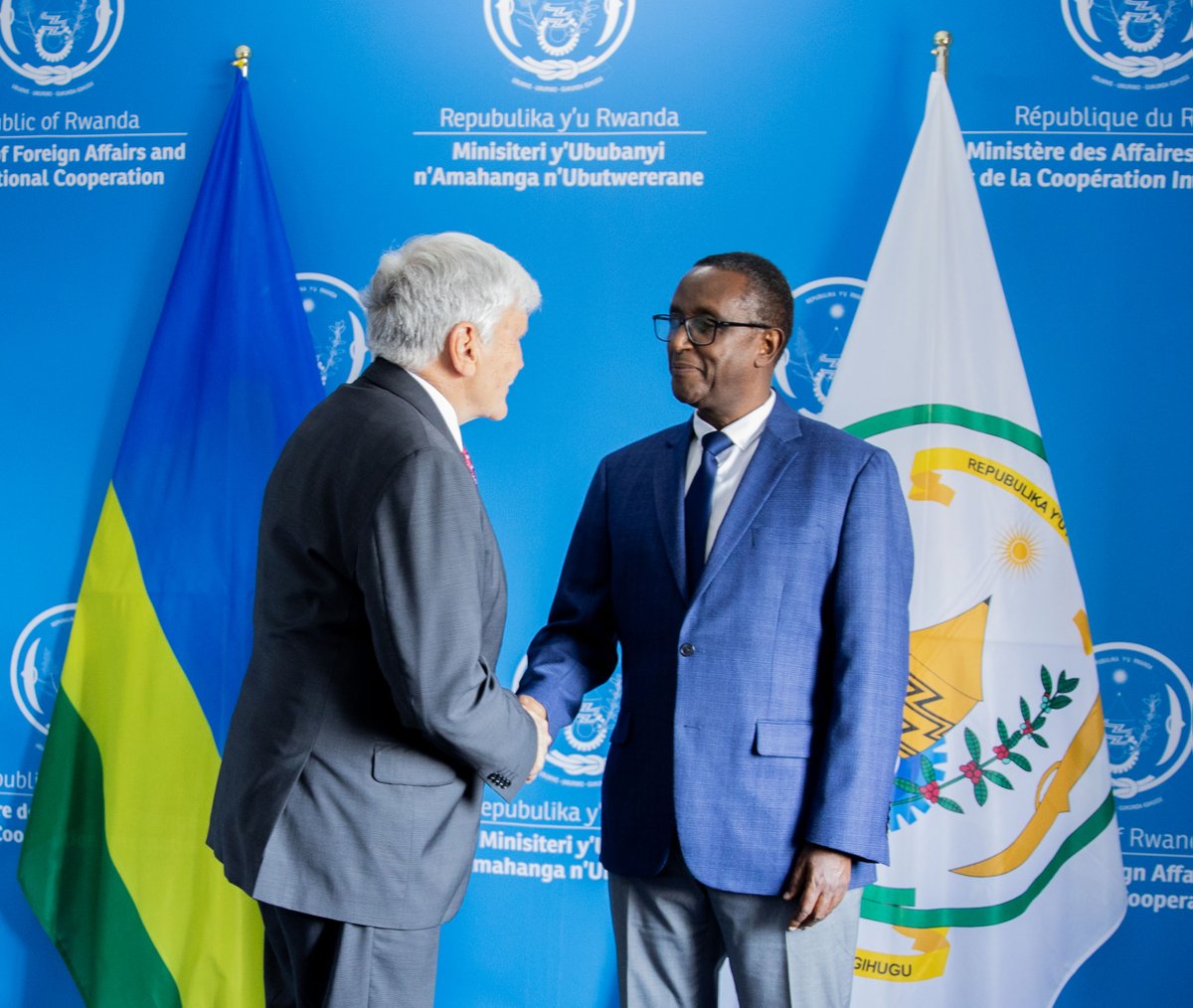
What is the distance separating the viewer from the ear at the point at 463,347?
1790 mm

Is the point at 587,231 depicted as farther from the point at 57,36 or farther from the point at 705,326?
the point at 57,36

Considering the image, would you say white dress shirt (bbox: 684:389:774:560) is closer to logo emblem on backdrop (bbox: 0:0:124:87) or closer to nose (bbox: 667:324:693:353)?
nose (bbox: 667:324:693:353)

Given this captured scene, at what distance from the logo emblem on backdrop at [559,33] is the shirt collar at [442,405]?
1.46 m

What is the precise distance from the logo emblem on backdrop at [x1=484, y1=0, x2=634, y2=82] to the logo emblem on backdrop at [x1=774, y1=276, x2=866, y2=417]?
0.79 m

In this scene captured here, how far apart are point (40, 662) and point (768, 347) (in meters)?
2.19

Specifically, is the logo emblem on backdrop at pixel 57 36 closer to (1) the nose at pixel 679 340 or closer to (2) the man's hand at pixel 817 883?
(1) the nose at pixel 679 340

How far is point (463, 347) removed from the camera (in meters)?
1.80

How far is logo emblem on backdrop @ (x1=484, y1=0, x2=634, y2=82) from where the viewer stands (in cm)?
294

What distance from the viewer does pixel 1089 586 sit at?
2.78m

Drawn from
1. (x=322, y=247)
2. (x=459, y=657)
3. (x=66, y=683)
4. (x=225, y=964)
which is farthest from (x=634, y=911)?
(x=322, y=247)

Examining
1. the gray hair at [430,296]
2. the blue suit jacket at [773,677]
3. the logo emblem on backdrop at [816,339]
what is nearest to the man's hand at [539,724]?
the blue suit jacket at [773,677]

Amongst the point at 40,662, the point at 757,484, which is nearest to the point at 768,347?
the point at 757,484

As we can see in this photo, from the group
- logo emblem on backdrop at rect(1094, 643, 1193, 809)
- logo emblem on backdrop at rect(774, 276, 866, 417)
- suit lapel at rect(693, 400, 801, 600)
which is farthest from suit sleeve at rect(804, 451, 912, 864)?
logo emblem on backdrop at rect(1094, 643, 1193, 809)

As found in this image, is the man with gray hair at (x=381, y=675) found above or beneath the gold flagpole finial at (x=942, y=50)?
beneath
